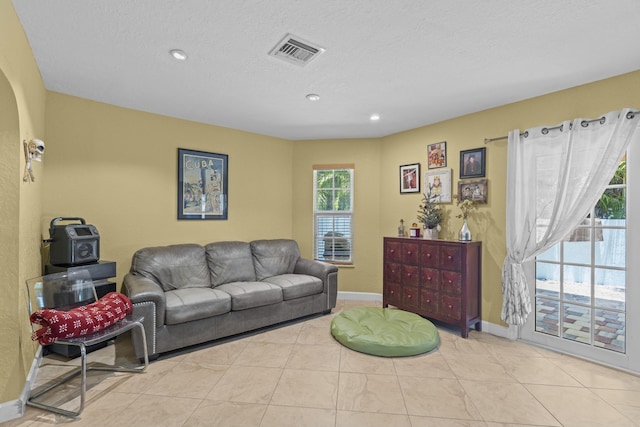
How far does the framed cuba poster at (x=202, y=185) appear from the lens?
12.6ft

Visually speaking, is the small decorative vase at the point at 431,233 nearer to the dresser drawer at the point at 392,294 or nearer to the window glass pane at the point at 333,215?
the dresser drawer at the point at 392,294

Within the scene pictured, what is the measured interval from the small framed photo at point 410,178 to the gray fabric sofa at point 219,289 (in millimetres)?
1556

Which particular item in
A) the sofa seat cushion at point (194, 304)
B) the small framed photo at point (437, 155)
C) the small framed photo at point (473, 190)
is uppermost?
the small framed photo at point (437, 155)

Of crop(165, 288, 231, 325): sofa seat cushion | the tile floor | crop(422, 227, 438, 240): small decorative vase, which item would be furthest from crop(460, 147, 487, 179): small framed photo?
crop(165, 288, 231, 325): sofa seat cushion

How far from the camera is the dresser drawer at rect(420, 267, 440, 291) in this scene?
11.3 feet

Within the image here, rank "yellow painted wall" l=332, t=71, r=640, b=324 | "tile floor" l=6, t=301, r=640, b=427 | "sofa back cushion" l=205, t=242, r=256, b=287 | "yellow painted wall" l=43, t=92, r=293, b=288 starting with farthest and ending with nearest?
"sofa back cushion" l=205, t=242, r=256, b=287 → "yellow painted wall" l=43, t=92, r=293, b=288 → "yellow painted wall" l=332, t=71, r=640, b=324 → "tile floor" l=6, t=301, r=640, b=427

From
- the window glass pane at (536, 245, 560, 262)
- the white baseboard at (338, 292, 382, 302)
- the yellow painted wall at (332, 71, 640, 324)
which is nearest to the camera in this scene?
the yellow painted wall at (332, 71, 640, 324)

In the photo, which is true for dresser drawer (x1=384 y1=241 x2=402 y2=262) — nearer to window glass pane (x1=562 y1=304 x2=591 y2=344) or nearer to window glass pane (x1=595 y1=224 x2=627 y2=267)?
window glass pane (x1=562 y1=304 x2=591 y2=344)

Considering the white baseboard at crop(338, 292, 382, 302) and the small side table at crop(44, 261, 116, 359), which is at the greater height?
the small side table at crop(44, 261, 116, 359)

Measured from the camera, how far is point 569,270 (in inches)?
114

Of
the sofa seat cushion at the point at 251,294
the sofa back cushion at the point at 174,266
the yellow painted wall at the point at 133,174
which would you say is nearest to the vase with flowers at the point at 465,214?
the sofa seat cushion at the point at 251,294

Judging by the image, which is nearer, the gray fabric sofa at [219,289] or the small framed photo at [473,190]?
the gray fabric sofa at [219,289]

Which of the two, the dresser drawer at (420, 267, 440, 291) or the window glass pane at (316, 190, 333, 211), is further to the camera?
the window glass pane at (316, 190, 333, 211)

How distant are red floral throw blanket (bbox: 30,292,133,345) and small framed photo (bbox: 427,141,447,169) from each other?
12.0 ft
